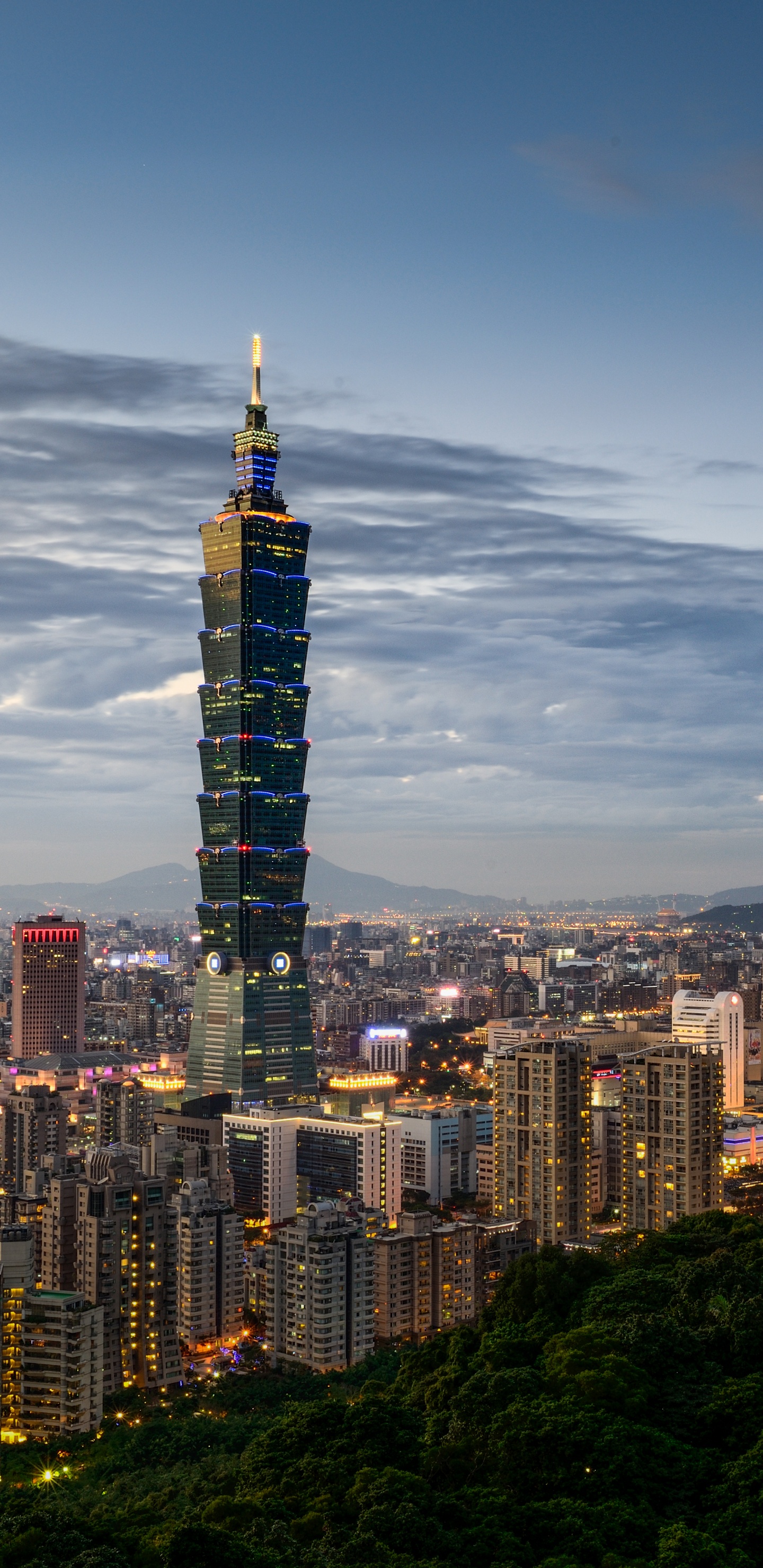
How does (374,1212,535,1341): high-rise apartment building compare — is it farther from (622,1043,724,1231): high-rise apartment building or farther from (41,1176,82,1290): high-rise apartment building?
(41,1176,82,1290): high-rise apartment building

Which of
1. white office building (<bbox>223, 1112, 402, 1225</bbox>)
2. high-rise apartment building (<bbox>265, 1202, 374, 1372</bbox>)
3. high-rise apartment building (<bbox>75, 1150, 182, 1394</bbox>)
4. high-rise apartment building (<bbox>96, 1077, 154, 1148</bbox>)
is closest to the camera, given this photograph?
high-rise apartment building (<bbox>75, 1150, 182, 1394</bbox>)

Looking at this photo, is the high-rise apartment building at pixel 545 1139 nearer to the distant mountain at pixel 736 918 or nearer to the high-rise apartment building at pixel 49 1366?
the high-rise apartment building at pixel 49 1366

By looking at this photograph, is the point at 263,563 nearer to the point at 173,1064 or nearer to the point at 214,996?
the point at 214,996

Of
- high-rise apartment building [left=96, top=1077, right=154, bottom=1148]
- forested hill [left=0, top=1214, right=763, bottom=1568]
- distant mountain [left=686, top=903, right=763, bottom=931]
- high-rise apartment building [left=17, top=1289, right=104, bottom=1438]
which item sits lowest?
high-rise apartment building [left=17, top=1289, right=104, bottom=1438]

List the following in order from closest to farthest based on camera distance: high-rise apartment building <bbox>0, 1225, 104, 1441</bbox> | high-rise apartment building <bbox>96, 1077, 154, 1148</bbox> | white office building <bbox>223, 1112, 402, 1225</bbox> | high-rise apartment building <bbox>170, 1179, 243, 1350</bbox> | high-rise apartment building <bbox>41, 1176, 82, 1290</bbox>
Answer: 1. high-rise apartment building <bbox>0, 1225, 104, 1441</bbox>
2. high-rise apartment building <bbox>41, 1176, 82, 1290</bbox>
3. high-rise apartment building <bbox>170, 1179, 243, 1350</bbox>
4. white office building <bbox>223, 1112, 402, 1225</bbox>
5. high-rise apartment building <bbox>96, 1077, 154, 1148</bbox>

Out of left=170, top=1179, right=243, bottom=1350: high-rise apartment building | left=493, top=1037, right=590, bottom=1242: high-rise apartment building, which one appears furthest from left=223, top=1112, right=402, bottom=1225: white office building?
left=170, top=1179, right=243, bottom=1350: high-rise apartment building

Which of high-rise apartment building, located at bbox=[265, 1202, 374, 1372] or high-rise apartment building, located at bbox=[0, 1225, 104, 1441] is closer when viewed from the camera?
high-rise apartment building, located at bbox=[0, 1225, 104, 1441]

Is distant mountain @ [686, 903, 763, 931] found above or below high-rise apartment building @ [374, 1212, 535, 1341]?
above
